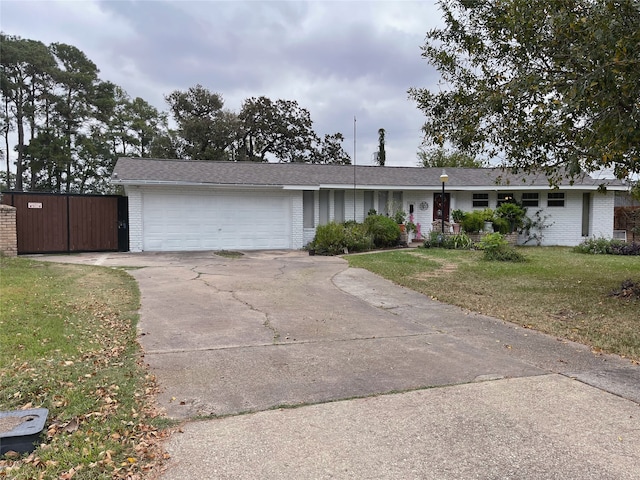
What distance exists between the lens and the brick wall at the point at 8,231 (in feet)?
42.0

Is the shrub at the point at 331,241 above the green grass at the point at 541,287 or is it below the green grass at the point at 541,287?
above

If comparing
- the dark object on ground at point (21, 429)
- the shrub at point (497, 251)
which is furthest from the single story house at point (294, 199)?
the dark object on ground at point (21, 429)

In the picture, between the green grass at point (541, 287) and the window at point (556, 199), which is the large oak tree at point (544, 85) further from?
the window at point (556, 199)

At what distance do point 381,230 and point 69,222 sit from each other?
10955 mm

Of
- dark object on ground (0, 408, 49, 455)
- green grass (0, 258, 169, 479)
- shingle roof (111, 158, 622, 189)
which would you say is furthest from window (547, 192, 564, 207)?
dark object on ground (0, 408, 49, 455)

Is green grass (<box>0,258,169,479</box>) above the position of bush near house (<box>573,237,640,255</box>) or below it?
below

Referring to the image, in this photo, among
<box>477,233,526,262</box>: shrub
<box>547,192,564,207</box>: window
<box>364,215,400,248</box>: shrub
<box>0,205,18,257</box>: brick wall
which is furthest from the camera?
<box>547,192,564,207</box>: window

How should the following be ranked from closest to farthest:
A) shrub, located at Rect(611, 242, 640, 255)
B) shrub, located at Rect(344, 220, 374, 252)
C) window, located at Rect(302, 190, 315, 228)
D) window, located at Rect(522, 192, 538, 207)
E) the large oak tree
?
the large oak tree < shrub, located at Rect(611, 242, 640, 255) < shrub, located at Rect(344, 220, 374, 252) < window, located at Rect(302, 190, 315, 228) < window, located at Rect(522, 192, 538, 207)

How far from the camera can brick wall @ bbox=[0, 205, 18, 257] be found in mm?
12789

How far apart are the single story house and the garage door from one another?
0.11 feet

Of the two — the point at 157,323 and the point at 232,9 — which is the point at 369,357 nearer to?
the point at 157,323

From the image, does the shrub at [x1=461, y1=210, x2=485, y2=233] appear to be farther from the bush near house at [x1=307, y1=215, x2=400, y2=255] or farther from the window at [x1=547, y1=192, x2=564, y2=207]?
the window at [x1=547, y1=192, x2=564, y2=207]

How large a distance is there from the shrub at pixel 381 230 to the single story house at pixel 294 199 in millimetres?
1799

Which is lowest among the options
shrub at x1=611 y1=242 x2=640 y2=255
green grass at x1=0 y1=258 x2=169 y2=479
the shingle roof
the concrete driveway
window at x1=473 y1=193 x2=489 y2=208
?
the concrete driveway
